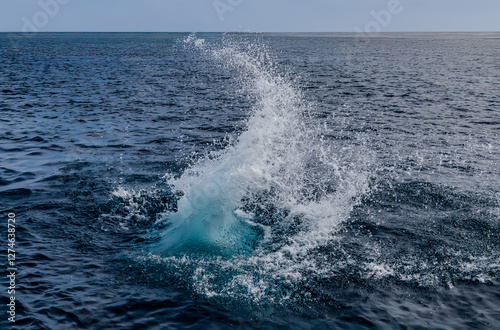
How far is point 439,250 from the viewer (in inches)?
480

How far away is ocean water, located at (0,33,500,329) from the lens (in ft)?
31.7

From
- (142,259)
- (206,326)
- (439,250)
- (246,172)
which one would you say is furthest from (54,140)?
(439,250)

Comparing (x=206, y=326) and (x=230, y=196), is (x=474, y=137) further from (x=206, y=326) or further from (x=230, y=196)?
(x=206, y=326)

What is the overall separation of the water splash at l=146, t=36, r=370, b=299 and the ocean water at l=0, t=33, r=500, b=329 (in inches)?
2.5

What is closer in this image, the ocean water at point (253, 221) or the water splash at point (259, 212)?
the ocean water at point (253, 221)

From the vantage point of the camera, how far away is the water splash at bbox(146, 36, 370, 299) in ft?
36.5

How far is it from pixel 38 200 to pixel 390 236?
12550mm

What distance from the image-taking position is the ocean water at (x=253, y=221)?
9.65m

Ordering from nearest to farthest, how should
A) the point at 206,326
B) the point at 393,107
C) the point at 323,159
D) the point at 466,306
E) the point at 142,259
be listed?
the point at 206,326
the point at 466,306
the point at 142,259
the point at 323,159
the point at 393,107

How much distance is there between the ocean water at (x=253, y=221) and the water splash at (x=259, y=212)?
0.20 ft

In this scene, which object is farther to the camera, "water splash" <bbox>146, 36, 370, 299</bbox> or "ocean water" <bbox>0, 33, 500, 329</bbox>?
"water splash" <bbox>146, 36, 370, 299</bbox>

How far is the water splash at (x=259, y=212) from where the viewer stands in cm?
1112

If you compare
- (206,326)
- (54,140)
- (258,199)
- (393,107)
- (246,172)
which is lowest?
(206,326)

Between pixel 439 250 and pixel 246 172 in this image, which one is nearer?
pixel 439 250
